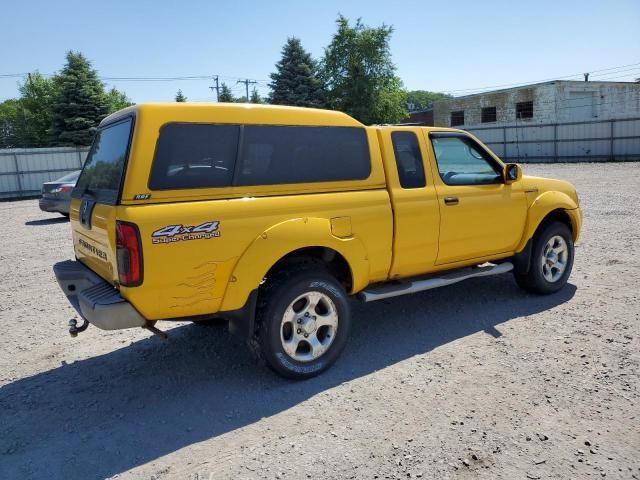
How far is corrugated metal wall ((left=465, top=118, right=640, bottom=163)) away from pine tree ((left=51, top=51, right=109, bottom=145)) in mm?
25925

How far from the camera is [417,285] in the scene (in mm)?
4559

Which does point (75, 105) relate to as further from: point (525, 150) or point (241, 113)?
point (241, 113)

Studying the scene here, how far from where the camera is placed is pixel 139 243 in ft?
10.3

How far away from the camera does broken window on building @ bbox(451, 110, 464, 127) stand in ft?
140

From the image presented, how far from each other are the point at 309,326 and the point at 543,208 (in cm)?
Result: 312

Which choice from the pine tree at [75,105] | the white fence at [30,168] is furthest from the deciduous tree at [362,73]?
the white fence at [30,168]

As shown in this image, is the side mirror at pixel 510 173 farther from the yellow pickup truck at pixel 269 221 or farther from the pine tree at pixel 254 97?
the pine tree at pixel 254 97

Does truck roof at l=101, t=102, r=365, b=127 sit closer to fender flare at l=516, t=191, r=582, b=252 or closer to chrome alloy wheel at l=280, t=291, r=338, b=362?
chrome alloy wheel at l=280, t=291, r=338, b=362

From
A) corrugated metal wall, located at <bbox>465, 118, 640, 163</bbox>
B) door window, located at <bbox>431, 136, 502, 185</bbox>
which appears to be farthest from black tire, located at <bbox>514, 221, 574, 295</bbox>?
corrugated metal wall, located at <bbox>465, 118, 640, 163</bbox>

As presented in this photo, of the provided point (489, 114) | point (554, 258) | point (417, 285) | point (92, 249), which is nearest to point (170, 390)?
point (92, 249)

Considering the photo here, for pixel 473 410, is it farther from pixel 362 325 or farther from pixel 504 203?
pixel 504 203

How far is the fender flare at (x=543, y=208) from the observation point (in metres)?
5.38

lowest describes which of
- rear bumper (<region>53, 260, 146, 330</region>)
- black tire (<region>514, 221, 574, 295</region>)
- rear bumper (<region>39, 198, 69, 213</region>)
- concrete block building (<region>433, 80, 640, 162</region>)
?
black tire (<region>514, 221, 574, 295</region>)

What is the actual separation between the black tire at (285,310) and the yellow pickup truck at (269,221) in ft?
0.03
